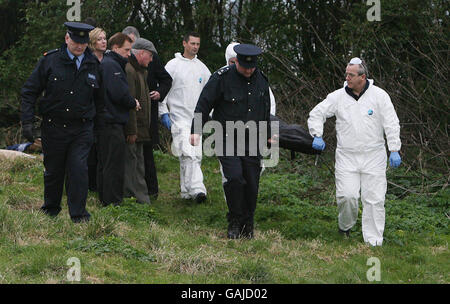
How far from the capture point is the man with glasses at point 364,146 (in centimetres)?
802

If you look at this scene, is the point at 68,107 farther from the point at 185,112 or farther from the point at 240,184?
the point at 185,112

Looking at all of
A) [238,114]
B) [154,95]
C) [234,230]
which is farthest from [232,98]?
[154,95]

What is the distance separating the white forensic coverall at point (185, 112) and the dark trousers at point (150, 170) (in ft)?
1.12

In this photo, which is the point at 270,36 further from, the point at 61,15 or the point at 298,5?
the point at 61,15

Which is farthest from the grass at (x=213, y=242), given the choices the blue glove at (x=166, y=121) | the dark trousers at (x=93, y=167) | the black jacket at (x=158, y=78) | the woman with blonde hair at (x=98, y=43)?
the woman with blonde hair at (x=98, y=43)

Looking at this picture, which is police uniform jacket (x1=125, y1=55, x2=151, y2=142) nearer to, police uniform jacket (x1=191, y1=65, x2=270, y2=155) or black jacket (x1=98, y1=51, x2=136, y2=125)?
black jacket (x1=98, y1=51, x2=136, y2=125)

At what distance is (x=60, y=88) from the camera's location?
7758 millimetres

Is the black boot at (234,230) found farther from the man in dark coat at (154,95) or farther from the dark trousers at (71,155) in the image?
the man in dark coat at (154,95)

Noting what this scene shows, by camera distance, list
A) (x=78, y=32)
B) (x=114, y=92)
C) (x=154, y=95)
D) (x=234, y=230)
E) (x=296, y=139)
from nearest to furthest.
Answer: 1. (x=78, y=32)
2. (x=234, y=230)
3. (x=296, y=139)
4. (x=114, y=92)
5. (x=154, y=95)

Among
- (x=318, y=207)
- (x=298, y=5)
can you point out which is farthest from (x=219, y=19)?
(x=318, y=207)

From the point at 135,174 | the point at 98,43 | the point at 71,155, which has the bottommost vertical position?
the point at 135,174

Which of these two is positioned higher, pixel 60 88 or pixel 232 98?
pixel 60 88

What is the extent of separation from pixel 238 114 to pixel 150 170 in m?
2.44

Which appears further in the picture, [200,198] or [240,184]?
[200,198]
